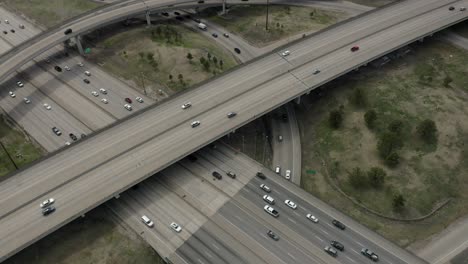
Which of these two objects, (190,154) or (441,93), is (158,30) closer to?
(190,154)

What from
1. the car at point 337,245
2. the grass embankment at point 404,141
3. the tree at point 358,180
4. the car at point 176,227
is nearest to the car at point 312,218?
the car at point 337,245

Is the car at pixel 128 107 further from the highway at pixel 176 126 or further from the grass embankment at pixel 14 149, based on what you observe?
the grass embankment at pixel 14 149

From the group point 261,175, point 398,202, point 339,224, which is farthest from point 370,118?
point 261,175

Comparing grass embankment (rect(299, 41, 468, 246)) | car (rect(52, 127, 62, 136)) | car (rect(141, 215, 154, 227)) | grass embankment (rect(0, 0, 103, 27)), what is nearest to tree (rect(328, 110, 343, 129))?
grass embankment (rect(299, 41, 468, 246))

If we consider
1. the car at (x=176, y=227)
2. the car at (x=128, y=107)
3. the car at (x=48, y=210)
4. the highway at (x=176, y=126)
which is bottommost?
the car at (x=176, y=227)

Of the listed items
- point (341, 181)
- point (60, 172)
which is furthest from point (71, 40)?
point (341, 181)
